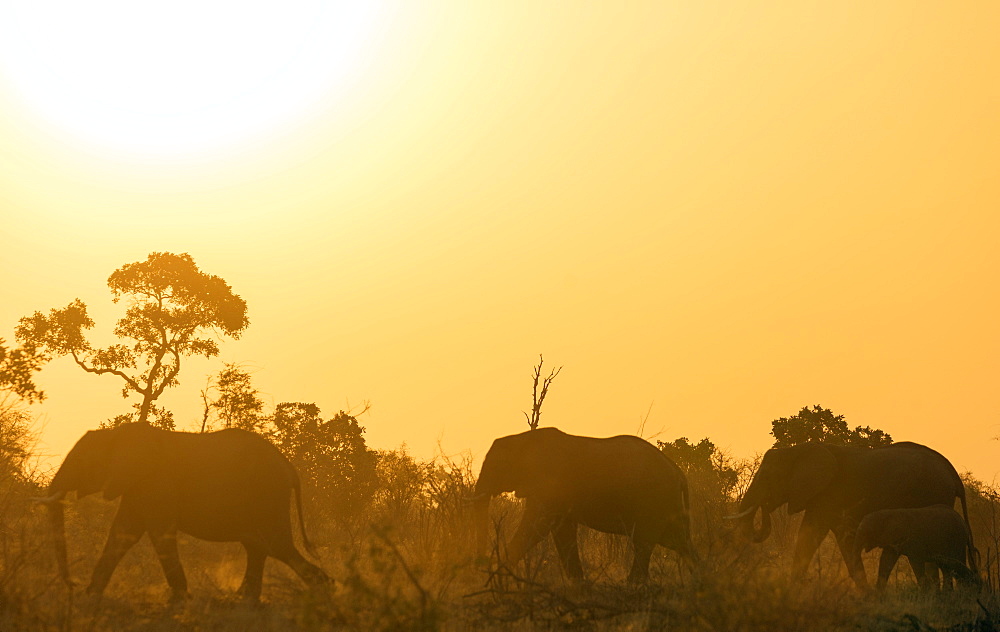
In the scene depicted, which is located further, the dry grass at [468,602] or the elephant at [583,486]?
the elephant at [583,486]

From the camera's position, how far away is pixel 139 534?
46.4 feet

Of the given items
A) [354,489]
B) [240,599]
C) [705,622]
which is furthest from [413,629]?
[354,489]

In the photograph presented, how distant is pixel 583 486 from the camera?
683 inches

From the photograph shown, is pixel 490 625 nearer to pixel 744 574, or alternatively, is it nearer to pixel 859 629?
pixel 744 574

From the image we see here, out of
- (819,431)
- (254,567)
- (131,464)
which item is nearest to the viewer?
(131,464)

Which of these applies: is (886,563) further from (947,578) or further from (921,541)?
(947,578)

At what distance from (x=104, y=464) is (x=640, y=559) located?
844 centimetres

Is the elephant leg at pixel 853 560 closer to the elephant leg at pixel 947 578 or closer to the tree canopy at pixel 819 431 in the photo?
the elephant leg at pixel 947 578

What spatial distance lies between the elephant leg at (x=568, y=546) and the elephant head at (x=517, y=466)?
0.81 m

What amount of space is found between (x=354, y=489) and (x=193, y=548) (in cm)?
1159

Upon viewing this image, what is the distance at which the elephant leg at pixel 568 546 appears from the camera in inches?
641

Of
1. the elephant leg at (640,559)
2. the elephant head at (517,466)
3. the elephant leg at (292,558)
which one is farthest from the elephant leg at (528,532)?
the elephant leg at (292,558)

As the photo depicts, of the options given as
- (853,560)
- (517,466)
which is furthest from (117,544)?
(853,560)

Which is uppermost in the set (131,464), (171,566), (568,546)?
(131,464)
